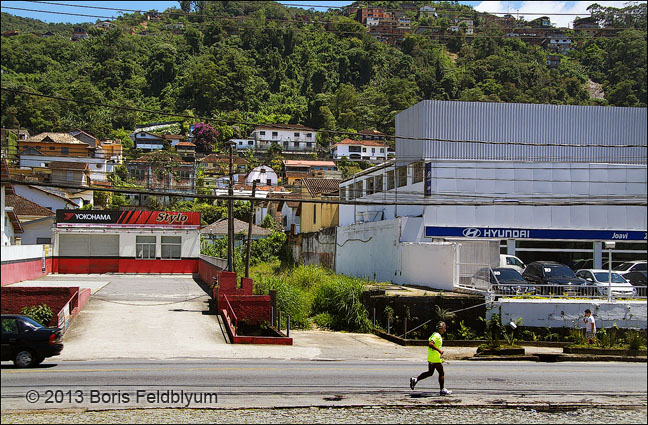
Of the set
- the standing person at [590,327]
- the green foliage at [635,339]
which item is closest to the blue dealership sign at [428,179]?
the standing person at [590,327]

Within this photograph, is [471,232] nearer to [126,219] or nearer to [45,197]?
[126,219]

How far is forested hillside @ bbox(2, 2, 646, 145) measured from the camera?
30203 millimetres

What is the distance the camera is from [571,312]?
86.4 ft

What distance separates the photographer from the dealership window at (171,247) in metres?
54.8

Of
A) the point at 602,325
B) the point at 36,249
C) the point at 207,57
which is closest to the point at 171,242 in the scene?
the point at 36,249

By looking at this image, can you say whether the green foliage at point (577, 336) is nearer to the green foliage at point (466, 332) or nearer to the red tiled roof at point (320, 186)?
the green foliage at point (466, 332)

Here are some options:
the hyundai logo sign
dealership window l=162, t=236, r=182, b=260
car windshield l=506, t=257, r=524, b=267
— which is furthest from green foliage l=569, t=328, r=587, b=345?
dealership window l=162, t=236, r=182, b=260

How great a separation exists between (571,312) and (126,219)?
123 feet

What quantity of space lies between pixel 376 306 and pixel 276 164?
307 feet

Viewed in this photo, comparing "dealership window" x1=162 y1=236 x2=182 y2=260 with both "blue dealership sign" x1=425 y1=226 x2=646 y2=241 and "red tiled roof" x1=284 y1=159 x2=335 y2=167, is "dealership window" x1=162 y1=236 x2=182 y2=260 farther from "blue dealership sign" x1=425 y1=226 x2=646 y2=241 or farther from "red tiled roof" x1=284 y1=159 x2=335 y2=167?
"red tiled roof" x1=284 y1=159 x2=335 y2=167

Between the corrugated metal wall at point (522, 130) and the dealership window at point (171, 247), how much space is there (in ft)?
74.4

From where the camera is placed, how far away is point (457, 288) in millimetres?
29188

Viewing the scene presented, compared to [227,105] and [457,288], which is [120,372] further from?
[227,105]

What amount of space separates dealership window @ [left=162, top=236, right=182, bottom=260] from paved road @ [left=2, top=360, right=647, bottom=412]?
1465 inches
